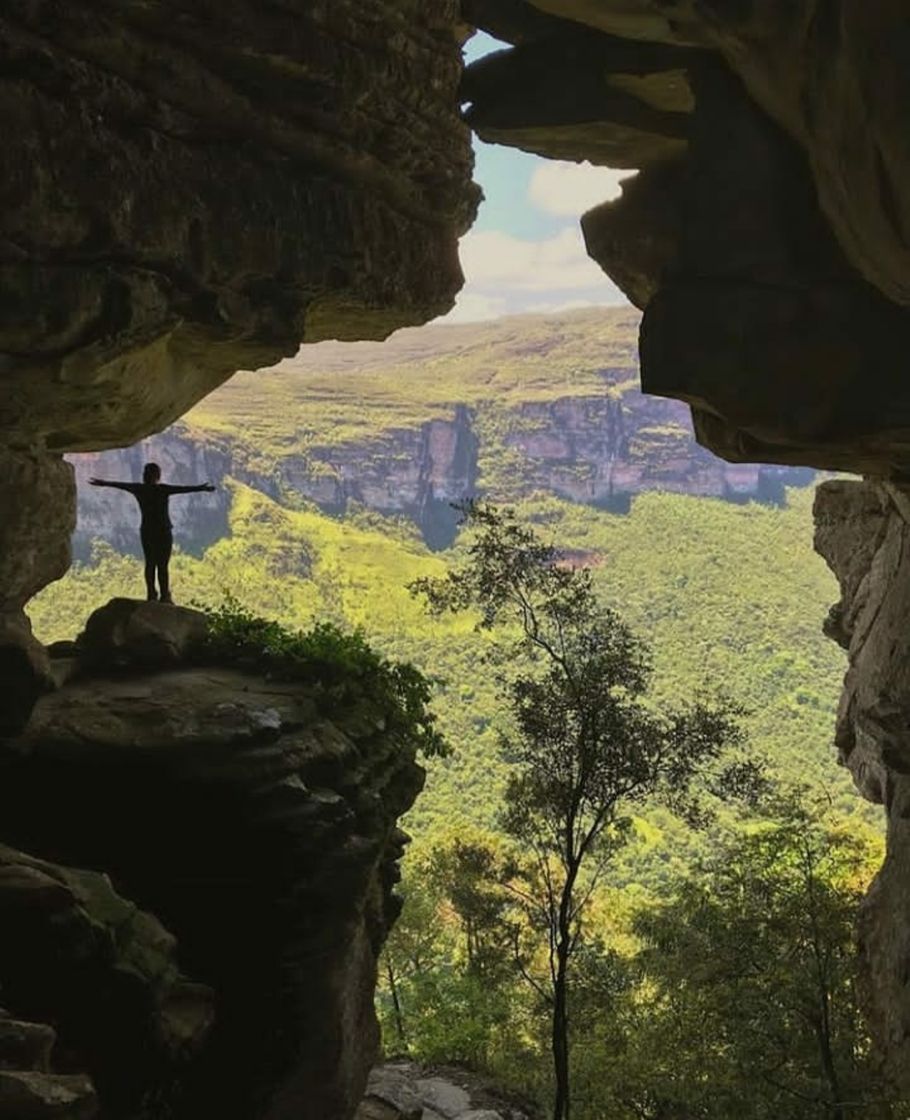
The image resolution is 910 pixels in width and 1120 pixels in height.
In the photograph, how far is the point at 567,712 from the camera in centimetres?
1600

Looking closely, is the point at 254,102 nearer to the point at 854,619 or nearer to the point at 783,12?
the point at 783,12

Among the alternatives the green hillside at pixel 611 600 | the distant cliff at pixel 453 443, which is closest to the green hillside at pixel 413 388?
the distant cliff at pixel 453 443

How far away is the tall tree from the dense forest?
0.61 meters

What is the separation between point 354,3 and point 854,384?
28.1ft

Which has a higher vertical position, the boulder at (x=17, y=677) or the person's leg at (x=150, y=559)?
the person's leg at (x=150, y=559)

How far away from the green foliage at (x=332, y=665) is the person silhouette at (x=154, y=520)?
1.06m

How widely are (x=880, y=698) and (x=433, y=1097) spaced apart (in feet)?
→ 37.7

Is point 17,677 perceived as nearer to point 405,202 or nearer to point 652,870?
point 405,202

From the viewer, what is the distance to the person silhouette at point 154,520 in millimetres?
13730

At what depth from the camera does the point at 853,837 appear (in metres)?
19.9

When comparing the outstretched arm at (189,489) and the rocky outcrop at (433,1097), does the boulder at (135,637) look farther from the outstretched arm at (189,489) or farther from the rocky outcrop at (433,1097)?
the rocky outcrop at (433,1097)

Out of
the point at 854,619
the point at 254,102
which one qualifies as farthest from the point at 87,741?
the point at 854,619

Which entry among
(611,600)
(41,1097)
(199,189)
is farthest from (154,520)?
(611,600)

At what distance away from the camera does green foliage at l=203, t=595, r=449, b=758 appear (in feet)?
44.0
